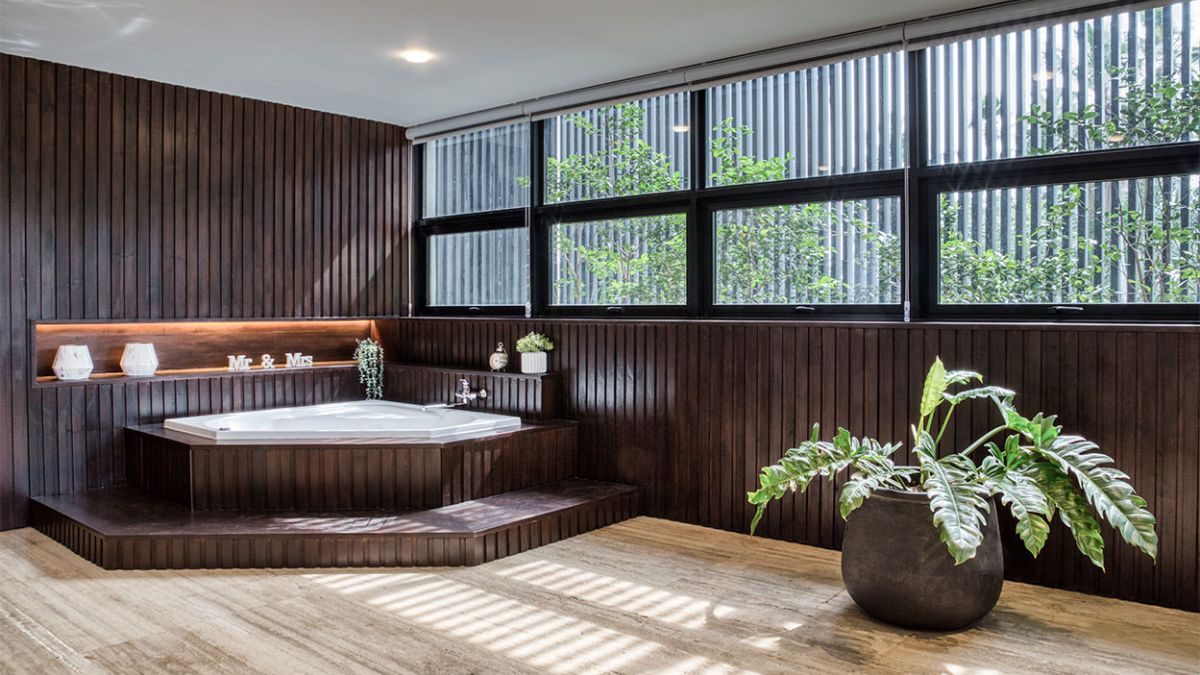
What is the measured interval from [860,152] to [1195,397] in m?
1.75

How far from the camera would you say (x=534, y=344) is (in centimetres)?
507

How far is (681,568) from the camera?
3.76 m

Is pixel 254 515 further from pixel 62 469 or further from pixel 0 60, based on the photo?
pixel 0 60

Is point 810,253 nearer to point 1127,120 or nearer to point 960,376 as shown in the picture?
point 960,376

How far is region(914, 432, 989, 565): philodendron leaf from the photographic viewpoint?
2.71 m

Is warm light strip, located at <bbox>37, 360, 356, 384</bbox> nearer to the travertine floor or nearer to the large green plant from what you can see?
the travertine floor

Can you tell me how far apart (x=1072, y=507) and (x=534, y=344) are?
298 cm

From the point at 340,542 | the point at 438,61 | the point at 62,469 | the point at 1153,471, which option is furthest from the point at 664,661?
the point at 62,469

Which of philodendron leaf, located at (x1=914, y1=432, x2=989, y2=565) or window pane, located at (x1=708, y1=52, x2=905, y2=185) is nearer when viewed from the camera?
philodendron leaf, located at (x1=914, y1=432, x2=989, y2=565)

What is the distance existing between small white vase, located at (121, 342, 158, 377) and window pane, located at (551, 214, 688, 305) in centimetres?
243

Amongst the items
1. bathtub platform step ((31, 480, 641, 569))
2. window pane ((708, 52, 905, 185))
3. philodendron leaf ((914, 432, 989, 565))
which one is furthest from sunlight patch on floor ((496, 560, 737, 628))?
window pane ((708, 52, 905, 185))

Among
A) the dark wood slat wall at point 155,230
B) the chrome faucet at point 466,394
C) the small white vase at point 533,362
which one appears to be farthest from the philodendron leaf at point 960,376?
the dark wood slat wall at point 155,230

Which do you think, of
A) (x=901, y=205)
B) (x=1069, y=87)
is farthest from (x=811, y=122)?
(x=1069, y=87)

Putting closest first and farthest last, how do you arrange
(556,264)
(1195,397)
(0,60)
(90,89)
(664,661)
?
1. (664,661)
2. (1195,397)
3. (0,60)
4. (90,89)
5. (556,264)
